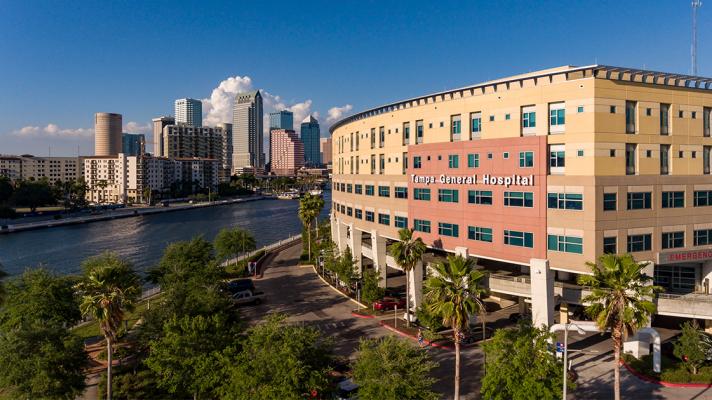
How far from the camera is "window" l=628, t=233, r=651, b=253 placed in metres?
43.3

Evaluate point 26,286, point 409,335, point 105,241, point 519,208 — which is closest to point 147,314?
point 26,286

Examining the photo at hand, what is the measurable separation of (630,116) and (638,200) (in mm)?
8048

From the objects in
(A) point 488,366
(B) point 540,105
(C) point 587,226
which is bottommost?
(A) point 488,366

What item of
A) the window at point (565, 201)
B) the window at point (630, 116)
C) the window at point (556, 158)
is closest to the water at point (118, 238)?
the window at point (565, 201)

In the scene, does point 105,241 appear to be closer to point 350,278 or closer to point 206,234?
point 206,234

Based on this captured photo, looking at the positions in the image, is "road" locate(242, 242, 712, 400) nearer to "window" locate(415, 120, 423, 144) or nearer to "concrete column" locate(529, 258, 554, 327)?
"concrete column" locate(529, 258, 554, 327)

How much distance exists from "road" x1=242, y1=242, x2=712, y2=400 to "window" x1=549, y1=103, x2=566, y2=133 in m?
20.6

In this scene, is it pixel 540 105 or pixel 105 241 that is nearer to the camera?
pixel 540 105

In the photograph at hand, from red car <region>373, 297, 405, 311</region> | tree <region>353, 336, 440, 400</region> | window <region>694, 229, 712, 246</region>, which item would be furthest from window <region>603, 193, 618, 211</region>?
red car <region>373, 297, 405, 311</region>

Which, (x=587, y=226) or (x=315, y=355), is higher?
(x=587, y=226)

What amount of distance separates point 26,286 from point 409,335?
38023 millimetres

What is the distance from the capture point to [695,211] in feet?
152

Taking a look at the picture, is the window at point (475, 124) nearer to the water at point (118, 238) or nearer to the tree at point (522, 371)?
the tree at point (522, 371)

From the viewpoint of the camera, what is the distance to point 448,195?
53.6m
